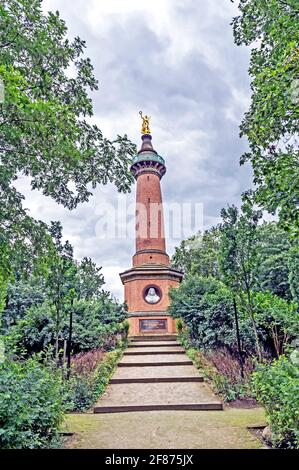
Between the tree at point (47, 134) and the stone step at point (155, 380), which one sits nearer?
the tree at point (47, 134)

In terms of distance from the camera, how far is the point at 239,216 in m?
8.53

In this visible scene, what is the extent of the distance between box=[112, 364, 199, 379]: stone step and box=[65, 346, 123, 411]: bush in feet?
1.10

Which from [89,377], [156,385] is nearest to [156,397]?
[156,385]

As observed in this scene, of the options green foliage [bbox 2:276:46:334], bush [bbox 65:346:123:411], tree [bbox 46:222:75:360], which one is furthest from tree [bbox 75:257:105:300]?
tree [bbox 46:222:75:360]

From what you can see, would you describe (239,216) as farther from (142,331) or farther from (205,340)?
(142,331)

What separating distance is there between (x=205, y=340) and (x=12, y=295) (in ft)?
23.5

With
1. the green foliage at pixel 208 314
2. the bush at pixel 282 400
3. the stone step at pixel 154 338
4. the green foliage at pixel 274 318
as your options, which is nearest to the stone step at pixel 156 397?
the bush at pixel 282 400

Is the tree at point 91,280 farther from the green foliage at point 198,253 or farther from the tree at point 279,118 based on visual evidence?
the tree at point 279,118

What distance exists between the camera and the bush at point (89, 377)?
22.2ft

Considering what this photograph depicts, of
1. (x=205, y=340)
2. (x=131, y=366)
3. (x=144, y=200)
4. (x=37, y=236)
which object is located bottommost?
(x=131, y=366)

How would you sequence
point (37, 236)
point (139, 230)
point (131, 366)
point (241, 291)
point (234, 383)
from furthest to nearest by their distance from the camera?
A: 1. point (139, 230)
2. point (131, 366)
3. point (241, 291)
4. point (234, 383)
5. point (37, 236)

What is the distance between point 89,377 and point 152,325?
9.92m

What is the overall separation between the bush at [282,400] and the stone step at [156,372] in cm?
441
